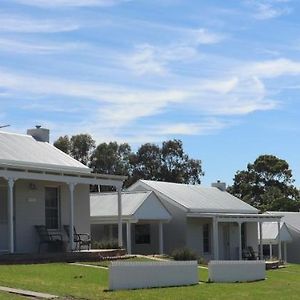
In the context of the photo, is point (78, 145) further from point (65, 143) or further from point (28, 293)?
point (28, 293)

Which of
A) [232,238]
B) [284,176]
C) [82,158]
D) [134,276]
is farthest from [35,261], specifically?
[284,176]

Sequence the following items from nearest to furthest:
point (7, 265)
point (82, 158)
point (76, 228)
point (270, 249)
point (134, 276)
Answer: point (134, 276)
point (7, 265)
point (76, 228)
point (270, 249)
point (82, 158)

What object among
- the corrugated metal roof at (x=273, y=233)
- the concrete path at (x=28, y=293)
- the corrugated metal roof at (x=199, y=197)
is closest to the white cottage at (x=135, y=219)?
the corrugated metal roof at (x=199, y=197)

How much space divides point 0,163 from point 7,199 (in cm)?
209

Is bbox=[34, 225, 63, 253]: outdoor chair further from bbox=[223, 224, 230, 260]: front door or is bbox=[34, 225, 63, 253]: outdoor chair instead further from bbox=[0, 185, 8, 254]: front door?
bbox=[223, 224, 230, 260]: front door

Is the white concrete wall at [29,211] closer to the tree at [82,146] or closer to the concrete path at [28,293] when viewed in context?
the concrete path at [28,293]

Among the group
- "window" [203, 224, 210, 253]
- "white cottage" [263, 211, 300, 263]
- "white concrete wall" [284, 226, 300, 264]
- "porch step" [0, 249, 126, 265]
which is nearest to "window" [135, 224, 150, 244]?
"window" [203, 224, 210, 253]

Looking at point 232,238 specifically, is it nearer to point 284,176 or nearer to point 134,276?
point 134,276

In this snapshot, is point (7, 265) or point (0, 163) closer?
point (7, 265)

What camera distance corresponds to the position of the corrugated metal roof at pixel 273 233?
51312 millimetres

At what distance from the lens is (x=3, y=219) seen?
28.4 m

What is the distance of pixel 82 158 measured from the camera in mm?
77375

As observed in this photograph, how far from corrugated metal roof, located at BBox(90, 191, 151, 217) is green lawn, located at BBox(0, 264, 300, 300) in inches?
537

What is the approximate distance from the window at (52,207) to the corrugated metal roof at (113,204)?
7131mm
